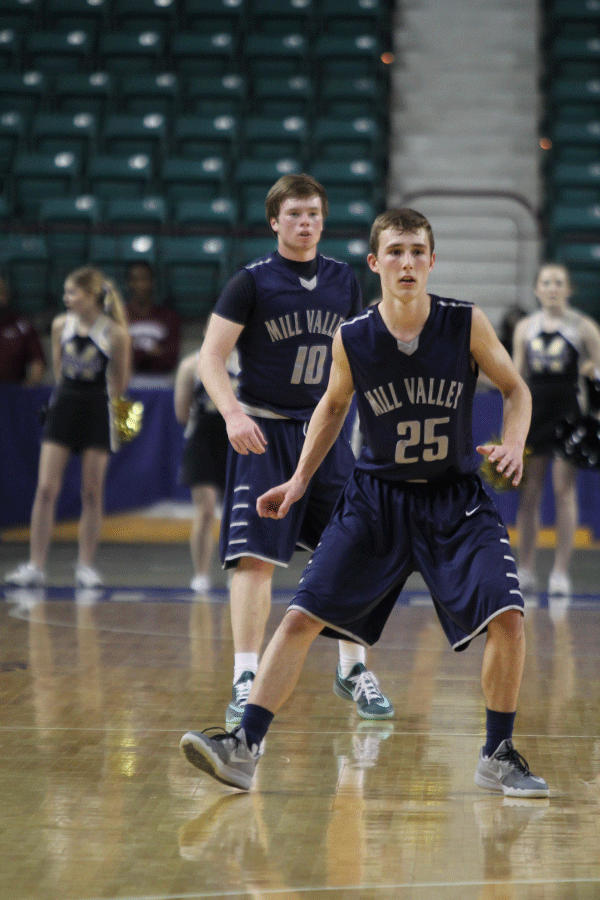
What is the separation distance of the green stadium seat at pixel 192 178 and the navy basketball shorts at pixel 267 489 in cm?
799

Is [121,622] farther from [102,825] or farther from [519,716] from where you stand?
[102,825]

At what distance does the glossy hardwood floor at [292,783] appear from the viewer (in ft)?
8.57

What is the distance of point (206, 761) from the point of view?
3162 millimetres

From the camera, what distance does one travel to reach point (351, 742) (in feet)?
12.3

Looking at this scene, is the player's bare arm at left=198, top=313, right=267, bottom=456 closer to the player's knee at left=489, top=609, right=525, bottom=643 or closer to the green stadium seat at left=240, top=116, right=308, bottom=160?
the player's knee at left=489, top=609, right=525, bottom=643

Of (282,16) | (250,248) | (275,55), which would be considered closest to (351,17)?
(282,16)

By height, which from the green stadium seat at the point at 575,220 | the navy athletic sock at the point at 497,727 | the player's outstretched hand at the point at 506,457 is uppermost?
the green stadium seat at the point at 575,220

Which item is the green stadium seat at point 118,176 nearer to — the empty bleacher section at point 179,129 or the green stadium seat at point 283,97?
the empty bleacher section at point 179,129

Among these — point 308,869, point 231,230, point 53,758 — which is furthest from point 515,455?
point 231,230

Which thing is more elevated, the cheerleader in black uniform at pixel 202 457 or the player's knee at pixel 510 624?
the player's knee at pixel 510 624

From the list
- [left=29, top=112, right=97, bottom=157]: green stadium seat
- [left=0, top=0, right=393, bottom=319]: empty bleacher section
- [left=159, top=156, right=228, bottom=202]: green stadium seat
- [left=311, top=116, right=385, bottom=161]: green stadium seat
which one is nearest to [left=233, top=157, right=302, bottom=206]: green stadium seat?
[left=0, top=0, right=393, bottom=319]: empty bleacher section

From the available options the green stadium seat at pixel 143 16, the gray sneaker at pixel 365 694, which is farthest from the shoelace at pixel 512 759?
the green stadium seat at pixel 143 16

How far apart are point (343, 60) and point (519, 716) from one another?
33.5 ft

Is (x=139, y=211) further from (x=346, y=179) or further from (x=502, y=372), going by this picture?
(x=502, y=372)
